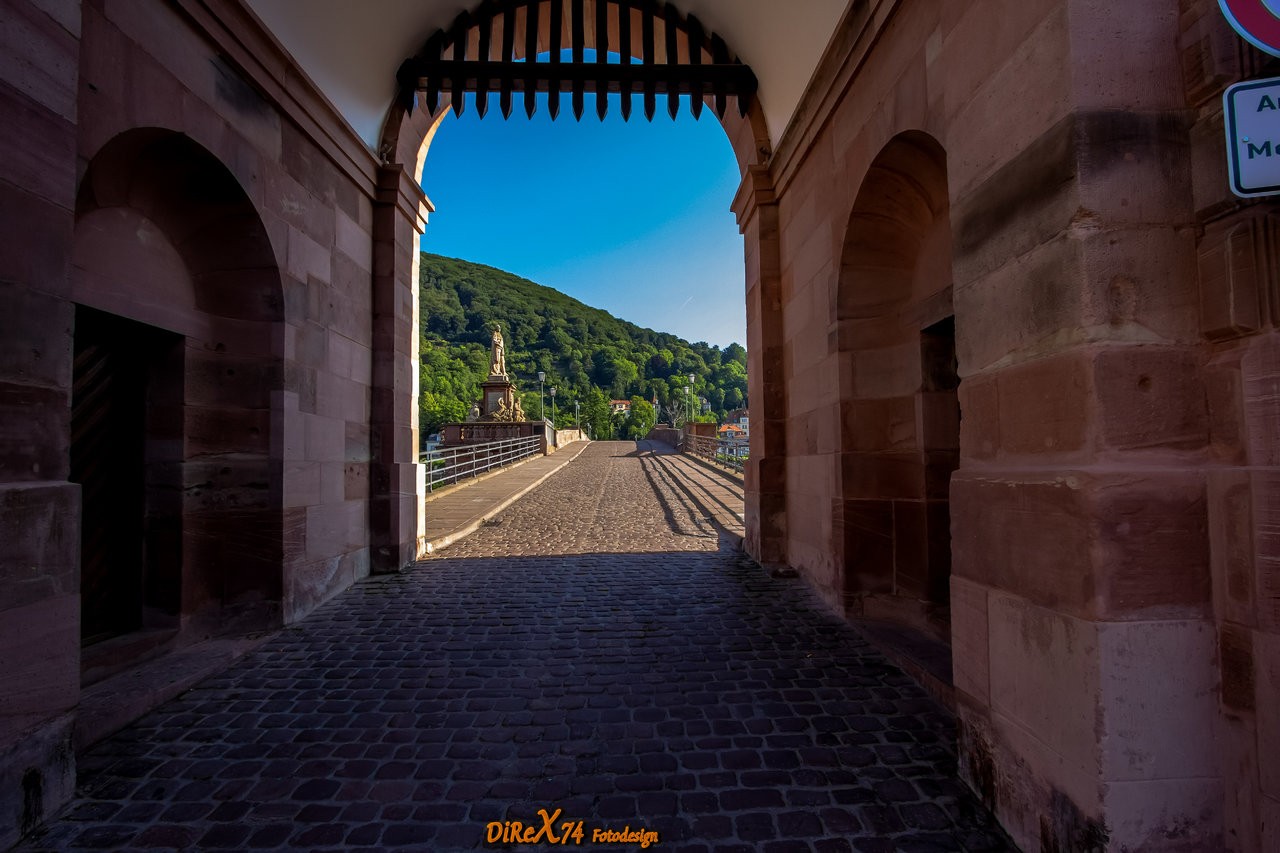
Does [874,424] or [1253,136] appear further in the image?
[874,424]

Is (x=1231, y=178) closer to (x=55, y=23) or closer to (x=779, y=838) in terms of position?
(x=779, y=838)

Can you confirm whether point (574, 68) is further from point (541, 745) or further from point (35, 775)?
point (35, 775)

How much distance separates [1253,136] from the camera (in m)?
1.48

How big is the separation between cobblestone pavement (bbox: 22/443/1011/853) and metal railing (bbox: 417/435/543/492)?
6785 millimetres

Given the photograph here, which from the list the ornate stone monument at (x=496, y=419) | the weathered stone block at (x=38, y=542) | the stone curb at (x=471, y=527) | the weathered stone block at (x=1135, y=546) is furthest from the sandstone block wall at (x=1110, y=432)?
the ornate stone monument at (x=496, y=419)

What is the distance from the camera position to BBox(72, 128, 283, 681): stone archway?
3322 millimetres

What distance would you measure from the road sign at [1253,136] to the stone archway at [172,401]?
15.5 feet

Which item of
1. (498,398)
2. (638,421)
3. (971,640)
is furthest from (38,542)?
(638,421)

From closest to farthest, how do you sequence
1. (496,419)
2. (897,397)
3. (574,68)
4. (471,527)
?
(897,397) < (574,68) < (471,527) < (496,419)

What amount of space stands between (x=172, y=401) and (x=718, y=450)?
17.1 meters

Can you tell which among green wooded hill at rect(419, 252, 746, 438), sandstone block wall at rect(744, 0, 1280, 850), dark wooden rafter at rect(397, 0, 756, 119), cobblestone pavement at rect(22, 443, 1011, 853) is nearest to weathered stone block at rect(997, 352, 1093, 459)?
sandstone block wall at rect(744, 0, 1280, 850)

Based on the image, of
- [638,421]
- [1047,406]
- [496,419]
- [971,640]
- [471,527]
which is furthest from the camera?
[638,421]

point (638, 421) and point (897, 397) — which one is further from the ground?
point (638, 421)

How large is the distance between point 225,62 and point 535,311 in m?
128
